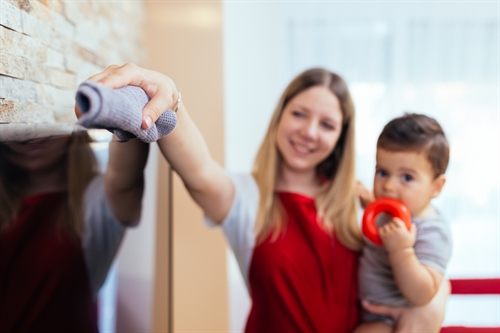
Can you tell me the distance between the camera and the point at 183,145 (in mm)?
743

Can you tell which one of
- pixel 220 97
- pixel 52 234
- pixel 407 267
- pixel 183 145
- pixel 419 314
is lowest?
pixel 419 314

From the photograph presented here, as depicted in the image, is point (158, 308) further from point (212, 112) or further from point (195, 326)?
point (212, 112)

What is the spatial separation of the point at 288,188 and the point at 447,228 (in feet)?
1.12

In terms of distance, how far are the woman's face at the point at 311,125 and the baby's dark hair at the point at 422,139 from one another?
14 cm

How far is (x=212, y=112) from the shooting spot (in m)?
1.11

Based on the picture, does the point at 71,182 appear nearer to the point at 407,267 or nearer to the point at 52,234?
the point at 52,234

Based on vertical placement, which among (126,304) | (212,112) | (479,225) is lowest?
(126,304)

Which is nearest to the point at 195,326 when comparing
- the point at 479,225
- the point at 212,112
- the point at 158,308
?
the point at 158,308

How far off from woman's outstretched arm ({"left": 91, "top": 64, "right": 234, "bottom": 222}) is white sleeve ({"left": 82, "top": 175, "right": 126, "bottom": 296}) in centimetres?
14

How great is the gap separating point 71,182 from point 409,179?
553mm

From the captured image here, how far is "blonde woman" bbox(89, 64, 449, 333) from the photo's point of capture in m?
0.87

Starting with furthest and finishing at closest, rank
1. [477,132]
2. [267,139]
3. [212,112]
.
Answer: [212,112]
[267,139]
[477,132]

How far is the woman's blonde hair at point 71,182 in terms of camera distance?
44cm

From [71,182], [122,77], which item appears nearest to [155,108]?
[122,77]
